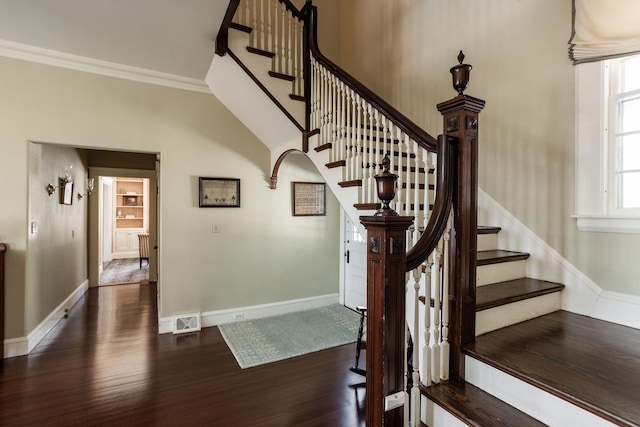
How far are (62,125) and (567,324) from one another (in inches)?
182

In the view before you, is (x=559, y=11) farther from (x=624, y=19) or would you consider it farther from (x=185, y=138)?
(x=185, y=138)

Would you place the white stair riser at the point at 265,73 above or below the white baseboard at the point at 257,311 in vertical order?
above

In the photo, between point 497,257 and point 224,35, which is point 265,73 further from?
point 497,257

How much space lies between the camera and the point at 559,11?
227 centimetres

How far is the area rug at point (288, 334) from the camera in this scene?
3.04 metres

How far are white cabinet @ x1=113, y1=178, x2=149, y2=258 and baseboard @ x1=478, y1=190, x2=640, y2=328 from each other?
9.16m

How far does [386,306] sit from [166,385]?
2.18 metres

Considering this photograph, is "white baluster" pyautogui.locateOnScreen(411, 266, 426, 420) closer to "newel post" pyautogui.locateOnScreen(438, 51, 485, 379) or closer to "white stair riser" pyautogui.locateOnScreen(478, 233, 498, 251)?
"newel post" pyautogui.locateOnScreen(438, 51, 485, 379)

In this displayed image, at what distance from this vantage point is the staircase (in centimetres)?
137

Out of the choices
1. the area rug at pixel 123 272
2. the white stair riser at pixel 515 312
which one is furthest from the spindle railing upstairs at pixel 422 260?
the area rug at pixel 123 272

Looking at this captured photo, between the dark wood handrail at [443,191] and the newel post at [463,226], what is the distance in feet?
0.13

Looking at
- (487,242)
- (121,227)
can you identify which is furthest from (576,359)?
(121,227)

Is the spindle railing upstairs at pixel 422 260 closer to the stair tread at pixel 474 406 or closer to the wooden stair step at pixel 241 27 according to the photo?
the stair tread at pixel 474 406

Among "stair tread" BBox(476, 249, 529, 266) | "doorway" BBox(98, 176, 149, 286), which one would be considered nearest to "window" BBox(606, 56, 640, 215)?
"stair tread" BBox(476, 249, 529, 266)
